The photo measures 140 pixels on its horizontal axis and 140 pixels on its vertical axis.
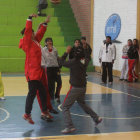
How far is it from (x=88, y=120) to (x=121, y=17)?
8739mm

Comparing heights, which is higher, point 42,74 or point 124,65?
point 42,74

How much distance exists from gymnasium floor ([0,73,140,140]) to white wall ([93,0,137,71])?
161 inches

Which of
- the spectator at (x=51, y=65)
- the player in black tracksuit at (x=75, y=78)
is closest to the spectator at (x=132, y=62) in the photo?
the spectator at (x=51, y=65)

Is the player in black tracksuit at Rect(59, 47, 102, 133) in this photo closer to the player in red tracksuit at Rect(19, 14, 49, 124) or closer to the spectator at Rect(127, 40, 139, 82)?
the player in red tracksuit at Rect(19, 14, 49, 124)

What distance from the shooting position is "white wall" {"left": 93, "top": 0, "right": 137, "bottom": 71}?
45.6 feet

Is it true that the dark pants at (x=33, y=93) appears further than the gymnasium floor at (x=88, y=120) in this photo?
Yes

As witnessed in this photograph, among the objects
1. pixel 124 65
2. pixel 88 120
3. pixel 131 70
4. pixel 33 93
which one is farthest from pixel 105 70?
pixel 33 93

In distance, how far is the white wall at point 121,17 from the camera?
13898 mm

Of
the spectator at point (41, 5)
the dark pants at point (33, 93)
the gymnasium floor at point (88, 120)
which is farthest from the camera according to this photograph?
the spectator at point (41, 5)

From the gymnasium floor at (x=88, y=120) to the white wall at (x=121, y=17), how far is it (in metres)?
4.10

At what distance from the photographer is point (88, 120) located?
6.82 metres

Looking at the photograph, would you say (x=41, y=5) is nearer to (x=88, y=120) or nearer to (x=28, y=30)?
(x=28, y=30)

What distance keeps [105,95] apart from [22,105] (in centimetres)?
281

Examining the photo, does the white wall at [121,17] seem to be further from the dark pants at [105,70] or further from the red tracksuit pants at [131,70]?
Result: the dark pants at [105,70]
